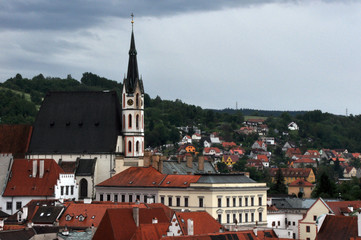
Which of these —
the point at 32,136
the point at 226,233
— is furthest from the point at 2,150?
the point at 226,233

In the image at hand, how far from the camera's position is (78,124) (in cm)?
13825

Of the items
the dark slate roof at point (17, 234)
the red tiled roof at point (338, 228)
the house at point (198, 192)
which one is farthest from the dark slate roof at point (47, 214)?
the red tiled roof at point (338, 228)

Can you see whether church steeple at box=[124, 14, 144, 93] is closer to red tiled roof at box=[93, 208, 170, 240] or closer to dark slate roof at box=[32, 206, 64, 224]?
dark slate roof at box=[32, 206, 64, 224]

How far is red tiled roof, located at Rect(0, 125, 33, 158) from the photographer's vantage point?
137125 mm

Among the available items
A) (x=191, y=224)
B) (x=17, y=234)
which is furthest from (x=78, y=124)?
(x=17, y=234)

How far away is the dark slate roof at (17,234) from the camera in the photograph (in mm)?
86438

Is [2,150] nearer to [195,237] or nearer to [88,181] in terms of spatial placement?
[88,181]

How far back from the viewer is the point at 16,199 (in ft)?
412

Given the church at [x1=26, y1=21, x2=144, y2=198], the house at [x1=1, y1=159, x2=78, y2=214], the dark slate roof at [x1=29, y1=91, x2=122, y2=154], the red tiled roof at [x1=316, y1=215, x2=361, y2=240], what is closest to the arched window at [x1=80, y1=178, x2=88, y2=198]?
the church at [x1=26, y1=21, x2=144, y2=198]

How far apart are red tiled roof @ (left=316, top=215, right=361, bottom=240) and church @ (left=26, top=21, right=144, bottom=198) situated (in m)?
36.3

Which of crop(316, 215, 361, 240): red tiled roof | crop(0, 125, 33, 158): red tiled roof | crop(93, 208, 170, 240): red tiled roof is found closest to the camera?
crop(93, 208, 170, 240): red tiled roof

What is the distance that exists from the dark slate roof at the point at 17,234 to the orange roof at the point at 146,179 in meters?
36.8

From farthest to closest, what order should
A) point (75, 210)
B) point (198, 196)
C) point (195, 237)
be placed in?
point (198, 196), point (75, 210), point (195, 237)

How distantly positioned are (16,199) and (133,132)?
19.2 metres
